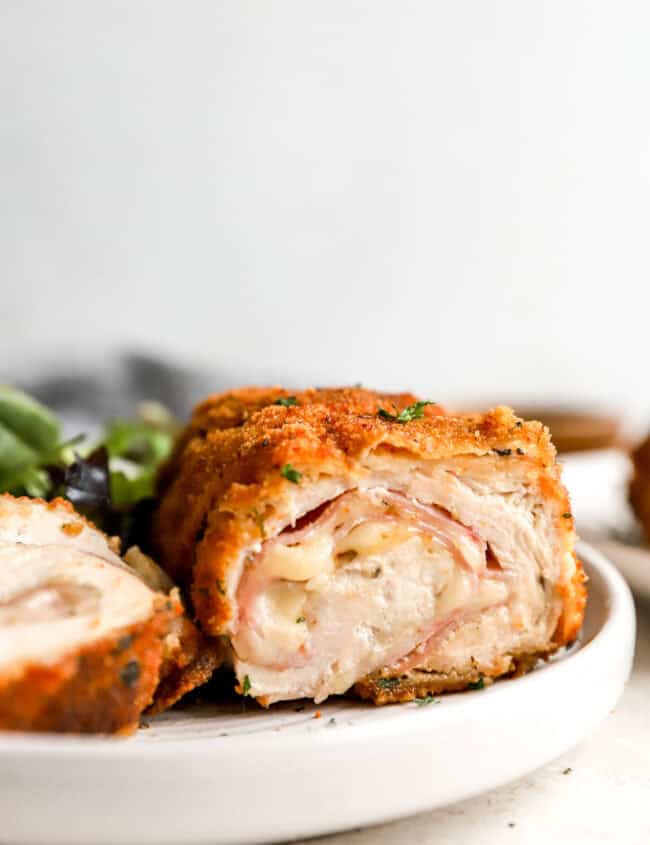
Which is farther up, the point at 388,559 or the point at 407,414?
the point at 407,414

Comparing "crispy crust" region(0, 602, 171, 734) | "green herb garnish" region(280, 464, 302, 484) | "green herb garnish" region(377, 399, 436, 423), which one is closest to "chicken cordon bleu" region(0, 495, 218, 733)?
"crispy crust" region(0, 602, 171, 734)

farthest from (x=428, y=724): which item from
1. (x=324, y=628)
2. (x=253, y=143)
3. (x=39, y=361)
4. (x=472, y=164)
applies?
(x=472, y=164)

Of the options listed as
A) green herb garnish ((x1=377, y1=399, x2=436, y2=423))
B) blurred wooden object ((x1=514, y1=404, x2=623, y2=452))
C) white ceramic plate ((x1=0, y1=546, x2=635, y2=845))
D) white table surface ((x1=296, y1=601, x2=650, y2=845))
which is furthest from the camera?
blurred wooden object ((x1=514, y1=404, x2=623, y2=452))

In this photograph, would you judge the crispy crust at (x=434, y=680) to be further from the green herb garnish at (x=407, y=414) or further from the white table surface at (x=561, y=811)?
the green herb garnish at (x=407, y=414)

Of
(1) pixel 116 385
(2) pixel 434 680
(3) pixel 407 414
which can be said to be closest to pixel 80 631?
(2) pixel 434 680

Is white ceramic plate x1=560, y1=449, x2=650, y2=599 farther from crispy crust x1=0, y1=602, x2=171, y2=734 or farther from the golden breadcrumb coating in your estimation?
crispy crust x1=0, y1=602, x2=171, y2=734

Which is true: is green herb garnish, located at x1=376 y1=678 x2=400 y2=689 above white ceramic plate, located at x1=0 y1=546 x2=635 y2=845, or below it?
below

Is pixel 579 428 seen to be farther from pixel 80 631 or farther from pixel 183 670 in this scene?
pixel 80 631
